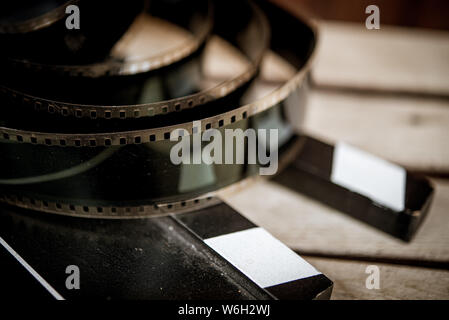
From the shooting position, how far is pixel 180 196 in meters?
0.53

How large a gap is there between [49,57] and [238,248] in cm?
29

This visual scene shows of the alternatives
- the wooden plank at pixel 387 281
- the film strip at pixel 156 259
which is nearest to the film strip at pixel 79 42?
the film strip at pixel 156 259

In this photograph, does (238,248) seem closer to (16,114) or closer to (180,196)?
(180,196)

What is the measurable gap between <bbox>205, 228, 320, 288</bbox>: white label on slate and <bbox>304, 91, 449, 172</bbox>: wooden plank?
232 mm

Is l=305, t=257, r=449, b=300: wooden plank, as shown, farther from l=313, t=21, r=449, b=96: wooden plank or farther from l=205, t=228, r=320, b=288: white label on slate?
l=313, t=21, r=449, b=96: wooden plank

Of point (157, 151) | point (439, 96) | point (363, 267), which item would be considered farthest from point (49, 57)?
point (439, 96)

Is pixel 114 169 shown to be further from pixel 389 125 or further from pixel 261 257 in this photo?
pixel 389 125

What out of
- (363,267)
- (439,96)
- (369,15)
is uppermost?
(369,15)

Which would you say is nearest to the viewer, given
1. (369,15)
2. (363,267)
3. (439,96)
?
(363,267)

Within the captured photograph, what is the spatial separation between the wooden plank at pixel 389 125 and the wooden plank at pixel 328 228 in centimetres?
8

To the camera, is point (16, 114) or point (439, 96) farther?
point (439, 96)
